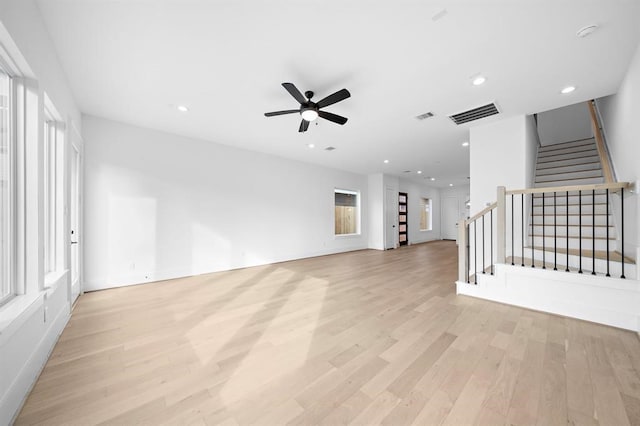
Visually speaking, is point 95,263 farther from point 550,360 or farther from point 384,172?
point 384,172

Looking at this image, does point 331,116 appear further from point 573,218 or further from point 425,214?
point 425,214

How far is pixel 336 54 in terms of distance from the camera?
2.32 metres

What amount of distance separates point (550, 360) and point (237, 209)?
5190 millimetres

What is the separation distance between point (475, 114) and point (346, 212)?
5.08 metres

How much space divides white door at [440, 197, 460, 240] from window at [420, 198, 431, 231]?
88 cm

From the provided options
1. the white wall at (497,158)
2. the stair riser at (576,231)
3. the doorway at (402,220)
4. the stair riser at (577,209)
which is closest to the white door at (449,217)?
the doorway at (402,220)

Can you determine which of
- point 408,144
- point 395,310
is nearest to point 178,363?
point 395,310

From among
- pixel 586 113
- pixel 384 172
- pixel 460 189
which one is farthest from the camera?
pixel 460 189

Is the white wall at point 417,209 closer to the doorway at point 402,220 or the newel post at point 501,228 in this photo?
the doorway at point 402,220

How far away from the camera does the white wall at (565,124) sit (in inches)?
231

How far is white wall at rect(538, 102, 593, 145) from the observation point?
19.2 feet

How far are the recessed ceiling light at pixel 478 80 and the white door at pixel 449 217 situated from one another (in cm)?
971

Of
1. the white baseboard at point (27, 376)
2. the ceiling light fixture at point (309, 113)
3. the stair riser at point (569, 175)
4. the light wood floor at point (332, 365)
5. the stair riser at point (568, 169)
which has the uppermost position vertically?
the ceiling light fixture at point (309, 113)

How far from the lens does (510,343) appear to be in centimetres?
219
